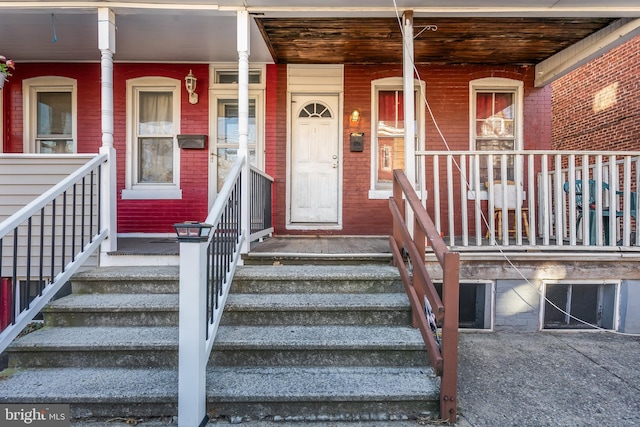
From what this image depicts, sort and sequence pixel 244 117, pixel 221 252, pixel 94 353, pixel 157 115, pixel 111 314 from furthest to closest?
pixel 157 115 < pixel 244 117 < pixel 111 314 < pixel 221 252 < pixel 94 353

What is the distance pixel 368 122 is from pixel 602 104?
595cm

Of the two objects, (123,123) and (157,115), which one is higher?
(157,115)

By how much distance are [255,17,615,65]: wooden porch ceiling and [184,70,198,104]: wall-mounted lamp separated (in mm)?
1212

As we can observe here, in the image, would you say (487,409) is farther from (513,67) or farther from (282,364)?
(513,67)

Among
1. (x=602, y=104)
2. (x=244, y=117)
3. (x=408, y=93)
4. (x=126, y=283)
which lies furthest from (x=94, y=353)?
(x=602, y=104)

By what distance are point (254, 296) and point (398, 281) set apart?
3.99 feet

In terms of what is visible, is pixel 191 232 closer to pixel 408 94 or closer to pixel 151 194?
pixel 408 94

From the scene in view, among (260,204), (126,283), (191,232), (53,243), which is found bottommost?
(126,283)

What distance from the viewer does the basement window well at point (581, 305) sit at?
367 centimetres

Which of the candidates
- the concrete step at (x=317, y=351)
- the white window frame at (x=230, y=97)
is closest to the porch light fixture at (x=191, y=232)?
the concrete step at (x=317, y=351)

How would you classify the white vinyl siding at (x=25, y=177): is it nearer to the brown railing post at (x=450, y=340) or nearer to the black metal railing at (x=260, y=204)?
the black metal railing at (x=260, y=204)

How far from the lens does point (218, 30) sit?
4.17m

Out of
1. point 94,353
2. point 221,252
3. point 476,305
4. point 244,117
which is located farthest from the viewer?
point 476,305

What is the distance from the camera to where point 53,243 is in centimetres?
261
